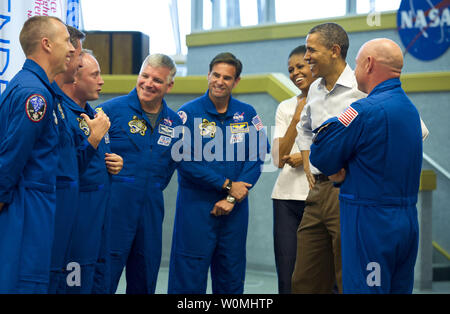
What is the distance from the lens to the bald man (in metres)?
2.18

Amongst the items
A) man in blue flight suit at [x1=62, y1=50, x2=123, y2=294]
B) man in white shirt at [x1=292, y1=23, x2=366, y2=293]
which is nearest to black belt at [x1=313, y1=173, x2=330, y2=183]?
man in white shirt at [x1=292, y1=23, x2=366, y2=293]

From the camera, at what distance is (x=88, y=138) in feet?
8.10

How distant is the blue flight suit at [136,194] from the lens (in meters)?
3.03

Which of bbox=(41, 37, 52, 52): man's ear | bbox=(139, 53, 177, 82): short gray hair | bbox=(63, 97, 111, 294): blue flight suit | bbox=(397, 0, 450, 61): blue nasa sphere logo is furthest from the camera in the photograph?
bbox=(397, 0, 450, 61): blue nasa sphere logo

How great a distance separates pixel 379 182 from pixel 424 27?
5.12 metres

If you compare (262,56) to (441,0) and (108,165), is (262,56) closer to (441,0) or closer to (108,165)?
(441,0)

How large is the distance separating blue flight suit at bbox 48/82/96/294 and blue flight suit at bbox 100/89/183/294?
74 cm

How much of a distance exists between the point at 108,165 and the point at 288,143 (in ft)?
3.98

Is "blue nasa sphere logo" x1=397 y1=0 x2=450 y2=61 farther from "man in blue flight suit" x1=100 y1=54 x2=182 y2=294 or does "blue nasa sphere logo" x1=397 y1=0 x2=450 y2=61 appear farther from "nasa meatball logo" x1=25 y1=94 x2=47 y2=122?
"nasa meatball logo" x1=25 y1=94 x2=47 y2=122

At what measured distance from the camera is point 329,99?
2791mm

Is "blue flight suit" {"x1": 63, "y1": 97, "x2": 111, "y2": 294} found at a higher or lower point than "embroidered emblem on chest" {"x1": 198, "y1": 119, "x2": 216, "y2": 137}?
lower

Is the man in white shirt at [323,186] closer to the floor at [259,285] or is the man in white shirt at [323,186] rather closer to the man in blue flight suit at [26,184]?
the man in blue flight suit at [26,184]

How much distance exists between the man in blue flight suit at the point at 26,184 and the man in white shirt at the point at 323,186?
1354 mm

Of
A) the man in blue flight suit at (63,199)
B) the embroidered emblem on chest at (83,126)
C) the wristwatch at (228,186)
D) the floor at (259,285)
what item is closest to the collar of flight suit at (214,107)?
the wristwatch at (228,186)
